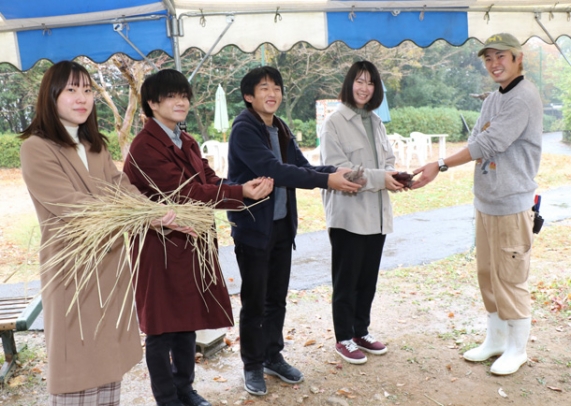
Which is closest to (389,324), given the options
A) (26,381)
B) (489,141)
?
(489,141)

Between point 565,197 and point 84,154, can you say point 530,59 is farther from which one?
point 84,154

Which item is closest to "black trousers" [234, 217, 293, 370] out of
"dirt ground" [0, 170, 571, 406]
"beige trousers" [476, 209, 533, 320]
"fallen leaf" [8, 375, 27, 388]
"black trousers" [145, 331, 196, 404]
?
"dirt ground" [0, 170, 571, 406]

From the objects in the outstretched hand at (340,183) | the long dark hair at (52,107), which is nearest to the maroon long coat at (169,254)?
the long dark hair at (52,107)

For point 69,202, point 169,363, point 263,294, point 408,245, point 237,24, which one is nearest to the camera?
point 69,202

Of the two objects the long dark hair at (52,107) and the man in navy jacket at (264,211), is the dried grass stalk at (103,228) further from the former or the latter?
the man in navy jacket at (264,211)

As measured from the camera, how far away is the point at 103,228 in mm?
2057

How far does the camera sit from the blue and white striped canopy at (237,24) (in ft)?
11.5

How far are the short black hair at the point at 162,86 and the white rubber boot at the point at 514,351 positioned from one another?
7.87 feet

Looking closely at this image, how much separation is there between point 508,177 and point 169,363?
84.8 inches

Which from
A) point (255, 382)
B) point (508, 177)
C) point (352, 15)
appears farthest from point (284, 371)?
point (352, 15)

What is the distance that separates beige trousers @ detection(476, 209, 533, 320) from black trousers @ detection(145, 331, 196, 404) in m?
1.84

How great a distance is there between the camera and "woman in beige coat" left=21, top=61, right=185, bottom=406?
2031 millimetres

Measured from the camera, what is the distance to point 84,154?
220 centimetres

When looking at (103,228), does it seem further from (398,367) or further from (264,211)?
(398,367)
